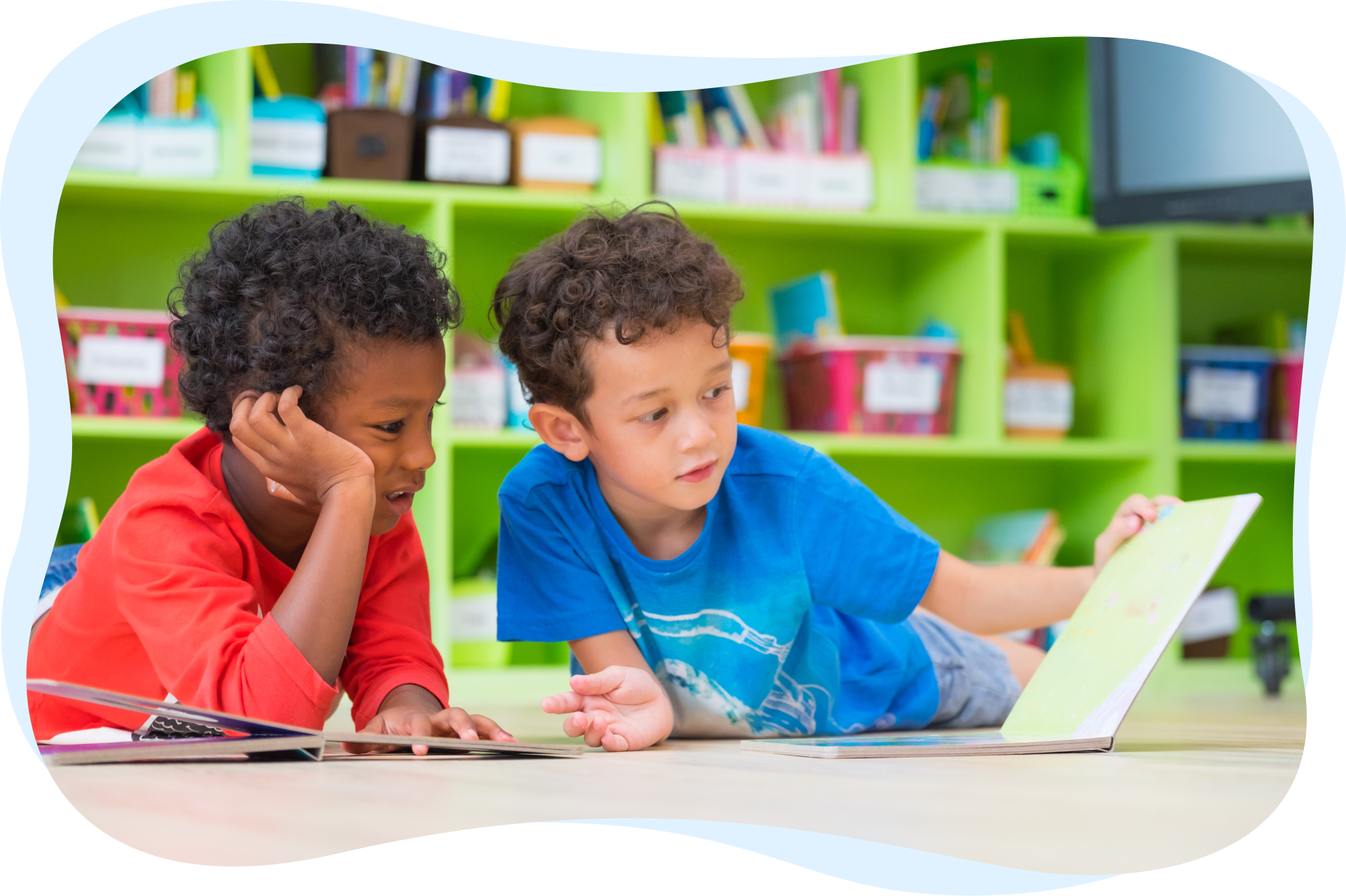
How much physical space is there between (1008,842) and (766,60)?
57 cm

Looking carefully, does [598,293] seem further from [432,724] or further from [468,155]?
[468,155]

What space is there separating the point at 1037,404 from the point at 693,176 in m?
0.64

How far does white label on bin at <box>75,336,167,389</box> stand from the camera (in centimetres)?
147

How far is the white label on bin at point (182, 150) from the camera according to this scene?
157 centimetres

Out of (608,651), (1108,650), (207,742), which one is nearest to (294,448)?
(207,742)

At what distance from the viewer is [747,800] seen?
22.3 inches

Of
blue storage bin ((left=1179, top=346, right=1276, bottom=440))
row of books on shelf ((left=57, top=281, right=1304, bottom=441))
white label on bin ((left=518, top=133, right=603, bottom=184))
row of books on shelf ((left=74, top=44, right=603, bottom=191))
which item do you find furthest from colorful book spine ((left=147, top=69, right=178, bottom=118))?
blue storage bin ((left=1179, top=346, right=1276, bottom=440))

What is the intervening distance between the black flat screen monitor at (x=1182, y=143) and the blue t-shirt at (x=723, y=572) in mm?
434

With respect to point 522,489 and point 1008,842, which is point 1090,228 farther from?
point 1008,842

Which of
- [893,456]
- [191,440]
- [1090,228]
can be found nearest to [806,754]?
[191,440]

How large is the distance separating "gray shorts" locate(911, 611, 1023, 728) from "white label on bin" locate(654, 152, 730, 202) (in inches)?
31.8

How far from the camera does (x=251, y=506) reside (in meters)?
0.79

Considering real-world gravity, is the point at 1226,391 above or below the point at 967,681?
above

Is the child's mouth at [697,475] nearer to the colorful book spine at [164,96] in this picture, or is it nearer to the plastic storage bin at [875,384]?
the plastic storage bin at [875,384]
